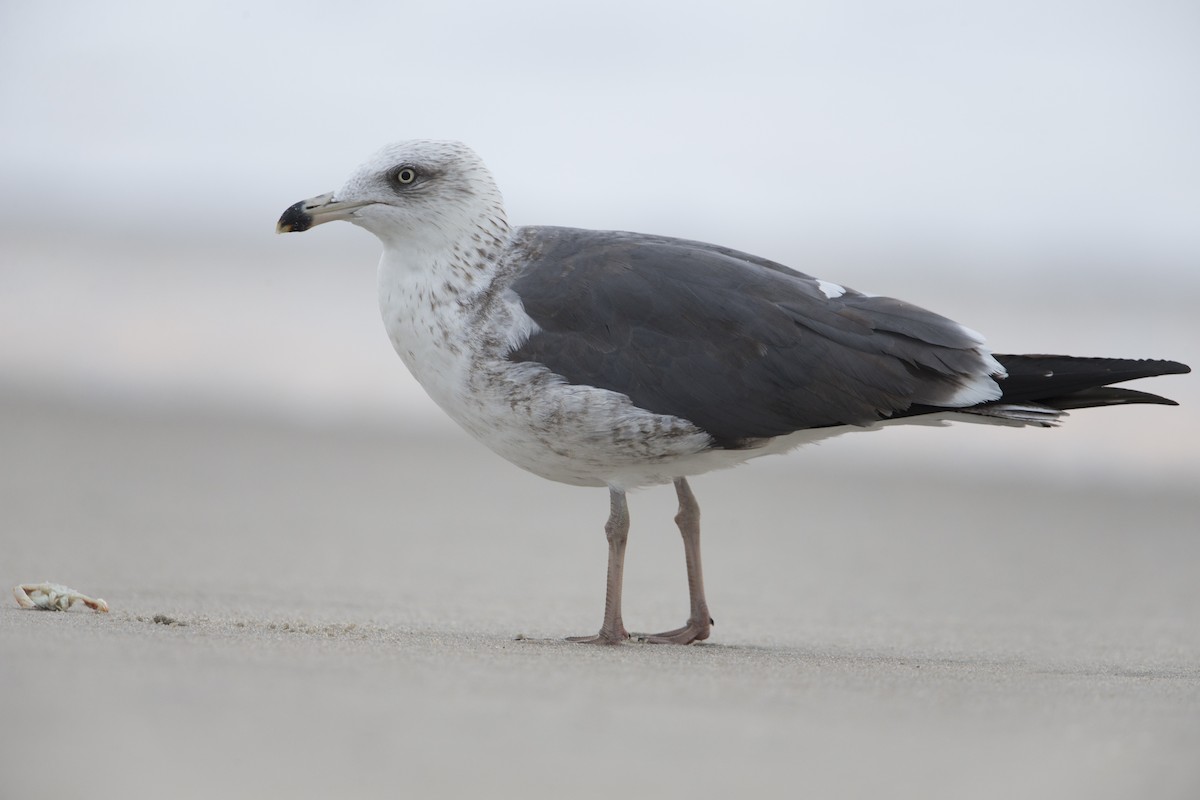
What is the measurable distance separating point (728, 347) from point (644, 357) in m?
0.31

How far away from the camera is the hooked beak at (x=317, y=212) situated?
5.34m

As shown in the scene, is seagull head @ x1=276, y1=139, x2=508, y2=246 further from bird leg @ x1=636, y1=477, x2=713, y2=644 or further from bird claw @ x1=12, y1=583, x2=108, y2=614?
bird claw @ x1=12, y1=583, x2=108, y2=614

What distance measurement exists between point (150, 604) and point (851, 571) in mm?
3869

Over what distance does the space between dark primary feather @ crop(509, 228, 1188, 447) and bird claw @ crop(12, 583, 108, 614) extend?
1734mm

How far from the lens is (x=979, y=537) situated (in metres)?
Result: 8.96

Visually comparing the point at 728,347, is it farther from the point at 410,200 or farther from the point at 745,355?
the point at 410,200

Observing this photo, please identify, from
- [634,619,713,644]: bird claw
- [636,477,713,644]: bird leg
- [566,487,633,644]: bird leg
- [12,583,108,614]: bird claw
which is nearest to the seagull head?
[566,487,633,644]: bird leg

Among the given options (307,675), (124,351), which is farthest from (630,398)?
(124,351)

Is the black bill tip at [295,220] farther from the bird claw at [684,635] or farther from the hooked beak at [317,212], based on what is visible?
the bird claw at [684,635]

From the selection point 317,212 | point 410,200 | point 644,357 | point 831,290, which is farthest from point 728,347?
point 317,212

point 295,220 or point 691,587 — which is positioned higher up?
point 295,220

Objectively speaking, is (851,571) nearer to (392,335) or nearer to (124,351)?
(392,335)

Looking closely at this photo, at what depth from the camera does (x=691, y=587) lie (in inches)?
219

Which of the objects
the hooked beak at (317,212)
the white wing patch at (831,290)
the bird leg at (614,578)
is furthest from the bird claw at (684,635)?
the hooked beak at (317,212)
